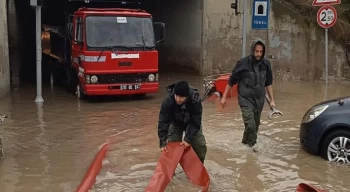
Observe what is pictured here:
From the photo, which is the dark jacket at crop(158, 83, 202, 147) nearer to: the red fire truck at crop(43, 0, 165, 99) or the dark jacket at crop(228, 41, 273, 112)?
the dark jacket at crop(228, 41, 273, 112)

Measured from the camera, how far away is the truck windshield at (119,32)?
13.3 m

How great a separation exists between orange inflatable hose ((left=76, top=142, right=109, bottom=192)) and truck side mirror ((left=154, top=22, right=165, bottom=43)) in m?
6.22

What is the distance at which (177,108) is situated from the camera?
20.3 ft

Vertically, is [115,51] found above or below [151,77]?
above

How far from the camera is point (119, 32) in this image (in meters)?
13.5

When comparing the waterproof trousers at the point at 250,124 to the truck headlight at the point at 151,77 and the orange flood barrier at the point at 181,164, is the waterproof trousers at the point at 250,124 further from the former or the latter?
the truck headlight at the point at 151,77

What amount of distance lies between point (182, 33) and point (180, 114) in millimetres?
15735

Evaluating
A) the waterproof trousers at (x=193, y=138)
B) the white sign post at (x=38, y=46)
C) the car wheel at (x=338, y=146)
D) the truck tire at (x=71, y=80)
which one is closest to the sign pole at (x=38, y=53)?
the white sign post at (x=38, y=46)

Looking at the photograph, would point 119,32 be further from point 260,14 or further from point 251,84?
point 251,84

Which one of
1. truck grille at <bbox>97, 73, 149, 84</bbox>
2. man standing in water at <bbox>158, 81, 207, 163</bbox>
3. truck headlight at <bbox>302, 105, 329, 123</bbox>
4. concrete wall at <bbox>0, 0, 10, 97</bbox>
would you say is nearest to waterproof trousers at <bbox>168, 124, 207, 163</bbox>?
man standing in water at <bbox>158, 81, 207, 163</bbox>

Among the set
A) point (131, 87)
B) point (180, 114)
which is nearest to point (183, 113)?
point (180, 114)

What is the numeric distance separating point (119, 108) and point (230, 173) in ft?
20.6

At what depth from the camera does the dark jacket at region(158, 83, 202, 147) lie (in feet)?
20.1

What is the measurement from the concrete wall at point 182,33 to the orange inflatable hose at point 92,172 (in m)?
12.6
